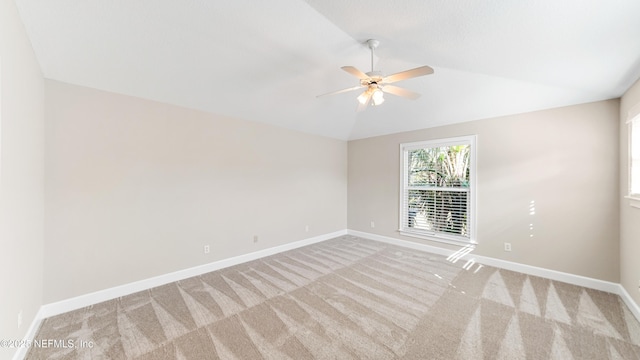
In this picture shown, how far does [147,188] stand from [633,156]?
18.8 ft

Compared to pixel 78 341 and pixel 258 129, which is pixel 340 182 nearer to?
pixel 258 129

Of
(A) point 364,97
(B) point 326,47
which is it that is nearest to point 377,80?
(A) point 364,97

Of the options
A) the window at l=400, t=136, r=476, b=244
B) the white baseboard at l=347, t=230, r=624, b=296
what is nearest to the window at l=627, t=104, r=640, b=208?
the white baseboard at l=347, t=230, r=624, b=296

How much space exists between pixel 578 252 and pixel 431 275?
1929mm

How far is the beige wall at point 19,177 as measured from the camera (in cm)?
153

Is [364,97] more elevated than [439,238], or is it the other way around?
[364,97]

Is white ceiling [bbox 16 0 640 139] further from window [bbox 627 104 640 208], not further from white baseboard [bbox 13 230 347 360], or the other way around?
white baseboard [bbox 13 230 347 360]

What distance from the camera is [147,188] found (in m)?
3.03

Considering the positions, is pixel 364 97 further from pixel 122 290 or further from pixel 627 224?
pixel 122 290

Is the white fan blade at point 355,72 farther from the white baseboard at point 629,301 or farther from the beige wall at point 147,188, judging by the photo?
the white baseboard at point 629,301

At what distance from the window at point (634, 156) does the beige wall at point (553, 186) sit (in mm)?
396

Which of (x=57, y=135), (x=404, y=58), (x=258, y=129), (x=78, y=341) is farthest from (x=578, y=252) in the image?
(x=57, y=135)

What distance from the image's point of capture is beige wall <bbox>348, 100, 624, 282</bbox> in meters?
2.97

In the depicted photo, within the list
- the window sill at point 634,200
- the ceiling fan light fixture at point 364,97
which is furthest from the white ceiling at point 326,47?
the window sill at point 634,200
